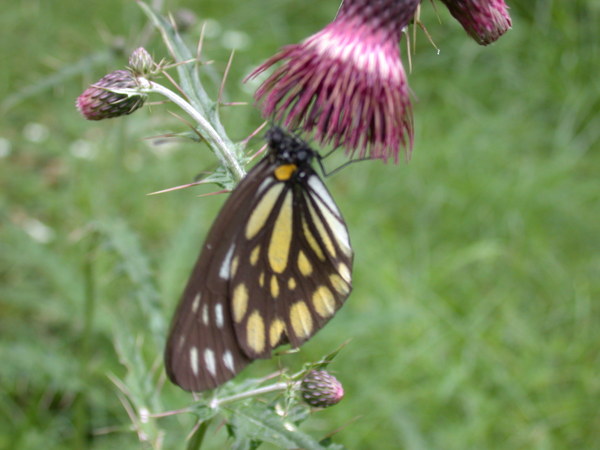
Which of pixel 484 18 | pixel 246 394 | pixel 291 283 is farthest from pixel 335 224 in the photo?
pixel 484 18

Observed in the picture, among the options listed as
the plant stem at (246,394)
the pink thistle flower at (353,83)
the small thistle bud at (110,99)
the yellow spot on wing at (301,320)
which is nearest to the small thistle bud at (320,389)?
the plant stem at (246,394)

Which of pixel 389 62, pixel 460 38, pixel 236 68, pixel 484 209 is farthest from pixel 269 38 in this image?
pixel 389 62

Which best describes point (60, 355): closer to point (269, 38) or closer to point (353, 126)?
point (353, 126)

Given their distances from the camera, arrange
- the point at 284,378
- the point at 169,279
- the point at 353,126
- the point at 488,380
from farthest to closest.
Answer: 1. the point at 488,380
2. the point at 169,279
3. the point at 284,378
4. the point at 353,126

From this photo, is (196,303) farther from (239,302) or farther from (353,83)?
(353,83)

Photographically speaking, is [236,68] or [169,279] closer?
[169,279]

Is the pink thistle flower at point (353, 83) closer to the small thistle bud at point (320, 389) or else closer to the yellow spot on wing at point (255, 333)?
the yellow spot on wing at point (255, 333)
